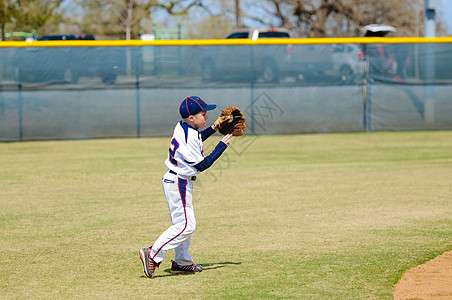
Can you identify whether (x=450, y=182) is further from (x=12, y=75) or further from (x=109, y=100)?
(x=12, y=75)

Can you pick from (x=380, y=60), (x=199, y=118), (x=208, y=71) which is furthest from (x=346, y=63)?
(x=199, y=118)

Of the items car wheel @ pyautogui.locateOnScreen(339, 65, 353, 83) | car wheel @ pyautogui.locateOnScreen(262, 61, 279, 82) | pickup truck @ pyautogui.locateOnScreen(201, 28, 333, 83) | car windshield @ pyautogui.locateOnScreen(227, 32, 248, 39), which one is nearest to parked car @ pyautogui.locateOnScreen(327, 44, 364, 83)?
car wheel @ pyautogui.locateOnScreen(339, 65, 353, 83)

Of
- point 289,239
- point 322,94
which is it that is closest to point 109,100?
point 322,94

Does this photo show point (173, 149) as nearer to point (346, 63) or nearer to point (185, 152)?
point (185, 152)

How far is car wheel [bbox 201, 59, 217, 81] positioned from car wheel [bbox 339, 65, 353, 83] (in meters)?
3.57

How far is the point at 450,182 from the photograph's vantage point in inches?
365

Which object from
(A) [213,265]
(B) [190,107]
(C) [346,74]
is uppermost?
(C) [346,74]

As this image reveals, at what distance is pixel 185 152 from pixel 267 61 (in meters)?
11.8

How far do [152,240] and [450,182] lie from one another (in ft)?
17.7

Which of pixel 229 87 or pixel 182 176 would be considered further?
pixel 229 87

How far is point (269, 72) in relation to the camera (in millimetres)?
16125

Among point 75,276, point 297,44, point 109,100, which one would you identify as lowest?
point 75,276

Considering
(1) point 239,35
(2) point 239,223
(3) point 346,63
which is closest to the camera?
(2) point 239,223

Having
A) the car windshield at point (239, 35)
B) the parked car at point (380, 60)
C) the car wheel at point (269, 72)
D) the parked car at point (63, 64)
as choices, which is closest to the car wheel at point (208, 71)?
the car wheel at point (269, 72)
